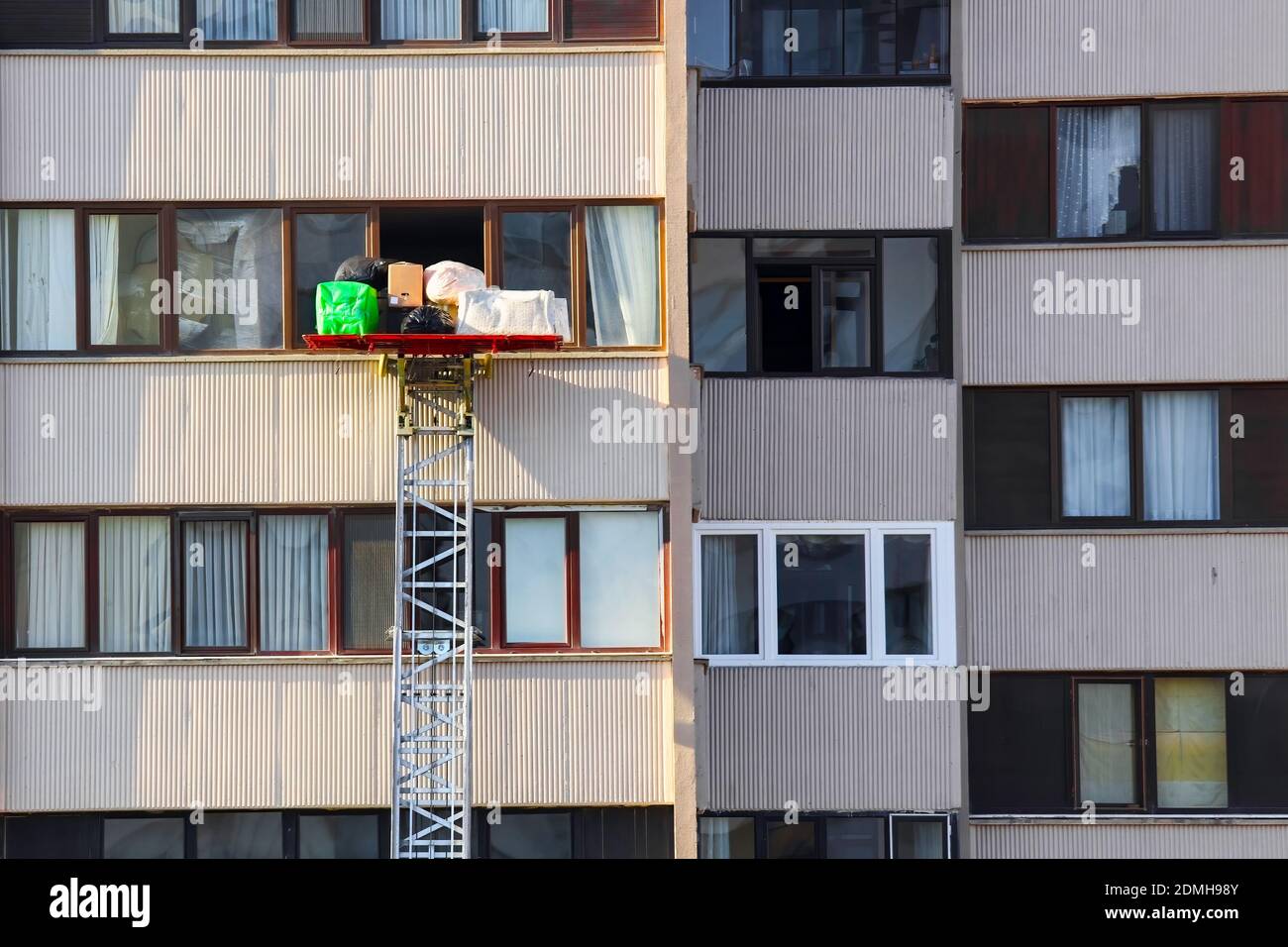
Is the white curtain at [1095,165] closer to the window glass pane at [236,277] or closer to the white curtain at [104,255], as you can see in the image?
the window glass pane at [236,277]

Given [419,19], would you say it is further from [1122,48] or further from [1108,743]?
[1108,743]

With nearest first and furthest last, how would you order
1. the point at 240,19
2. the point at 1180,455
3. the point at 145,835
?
the point at 145,835 < the point at 240,19 < the point at 1180,455

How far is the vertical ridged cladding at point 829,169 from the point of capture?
18.2 m

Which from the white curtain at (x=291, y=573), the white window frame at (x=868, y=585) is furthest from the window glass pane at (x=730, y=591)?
the white curtain at (x=291, y=573)

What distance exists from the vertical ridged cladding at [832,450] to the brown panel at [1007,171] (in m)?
1.98

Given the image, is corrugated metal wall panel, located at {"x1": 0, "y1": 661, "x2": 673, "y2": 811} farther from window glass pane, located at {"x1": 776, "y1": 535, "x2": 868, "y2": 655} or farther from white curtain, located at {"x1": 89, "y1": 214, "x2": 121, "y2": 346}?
white curtain, located at {"x1": 89, "y1": 214, "x2": 121, "y2": 346}

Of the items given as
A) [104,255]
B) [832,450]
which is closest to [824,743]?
[832,450]

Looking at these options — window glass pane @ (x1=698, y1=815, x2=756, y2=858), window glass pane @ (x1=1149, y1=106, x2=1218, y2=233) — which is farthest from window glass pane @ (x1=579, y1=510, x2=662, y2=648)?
window glass pane @ (x1=1149, y1=106, x2=1218, y2=233)

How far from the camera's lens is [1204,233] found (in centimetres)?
1859

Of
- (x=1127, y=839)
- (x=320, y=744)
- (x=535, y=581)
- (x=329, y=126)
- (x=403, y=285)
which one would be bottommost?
(x=1127, y=839)

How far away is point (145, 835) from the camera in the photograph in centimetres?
1683

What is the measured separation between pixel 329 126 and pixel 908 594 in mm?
7529

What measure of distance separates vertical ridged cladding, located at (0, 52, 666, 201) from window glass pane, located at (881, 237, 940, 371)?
296 cm
